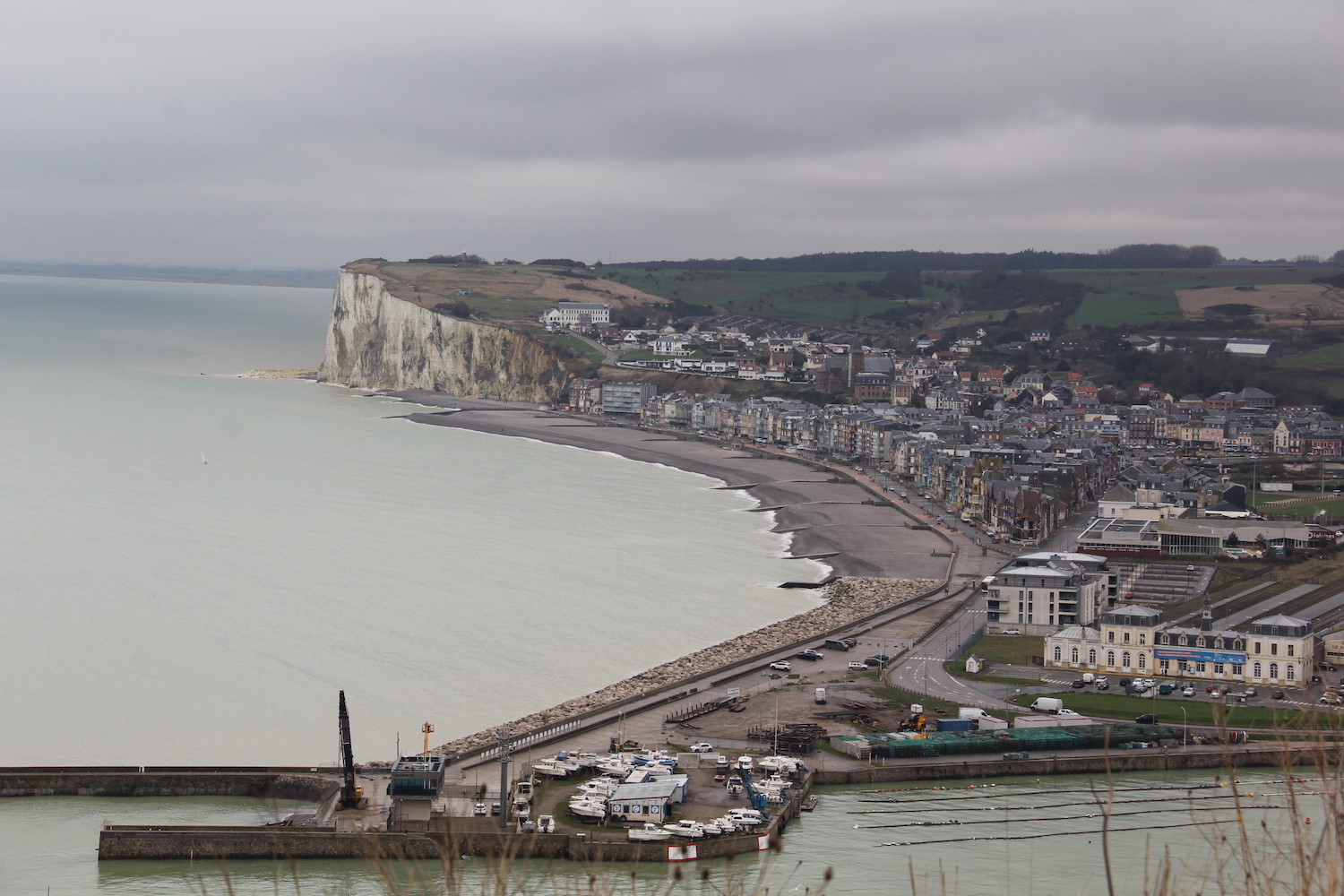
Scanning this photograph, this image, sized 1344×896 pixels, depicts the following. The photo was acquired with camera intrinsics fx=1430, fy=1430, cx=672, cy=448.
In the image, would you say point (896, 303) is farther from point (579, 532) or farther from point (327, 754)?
point (327, 754)

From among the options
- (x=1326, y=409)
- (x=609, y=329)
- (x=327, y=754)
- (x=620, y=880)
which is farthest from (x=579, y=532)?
(x=609, y=329)

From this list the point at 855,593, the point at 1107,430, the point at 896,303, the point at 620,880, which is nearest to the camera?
the point at 620,880

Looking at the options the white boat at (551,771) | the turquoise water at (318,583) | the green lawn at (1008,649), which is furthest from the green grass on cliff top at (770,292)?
the white boat at (551,771)

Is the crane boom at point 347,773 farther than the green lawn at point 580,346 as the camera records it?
No

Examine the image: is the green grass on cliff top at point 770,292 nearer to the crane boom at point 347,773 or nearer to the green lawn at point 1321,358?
the green lawn at point 1321,358

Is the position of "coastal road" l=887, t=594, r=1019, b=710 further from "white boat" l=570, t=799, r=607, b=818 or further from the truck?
"white boat" l=570, t=799, r=607, b=818

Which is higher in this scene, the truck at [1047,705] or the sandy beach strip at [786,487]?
the sandy beach strip at [786,487]
